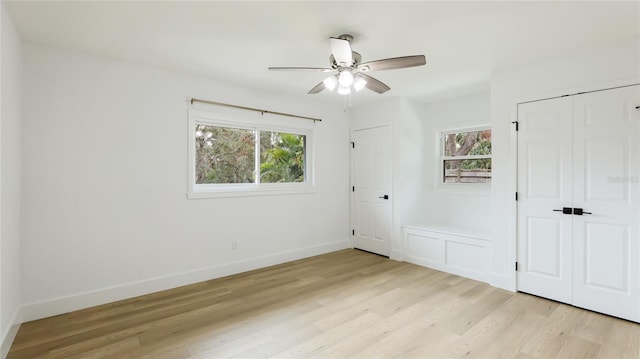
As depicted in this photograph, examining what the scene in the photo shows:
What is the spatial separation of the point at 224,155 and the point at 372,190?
2.43 m

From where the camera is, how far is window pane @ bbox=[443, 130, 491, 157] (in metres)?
4.47

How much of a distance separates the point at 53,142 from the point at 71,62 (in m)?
0.79

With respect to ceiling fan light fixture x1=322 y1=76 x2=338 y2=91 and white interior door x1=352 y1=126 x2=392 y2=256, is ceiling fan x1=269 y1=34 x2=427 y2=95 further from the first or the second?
white interior door x1=352 y1=126 x2=392 y2=256

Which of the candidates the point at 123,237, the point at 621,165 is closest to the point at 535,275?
the point at 621,165

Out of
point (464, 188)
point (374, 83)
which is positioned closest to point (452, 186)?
point (464, 188)

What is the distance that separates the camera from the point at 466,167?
4.66 meters

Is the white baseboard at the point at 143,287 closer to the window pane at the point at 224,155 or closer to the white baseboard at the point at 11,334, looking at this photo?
the white baseboard at the point at 11,334

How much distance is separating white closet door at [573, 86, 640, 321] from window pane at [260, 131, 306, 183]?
341 centimetres

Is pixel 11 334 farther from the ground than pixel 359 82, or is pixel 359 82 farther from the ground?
pixel 359 82

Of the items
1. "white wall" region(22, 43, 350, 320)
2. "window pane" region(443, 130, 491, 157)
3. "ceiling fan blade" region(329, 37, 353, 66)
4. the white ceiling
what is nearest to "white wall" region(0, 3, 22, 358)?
"white wall" region(22, 43, 350, 320)

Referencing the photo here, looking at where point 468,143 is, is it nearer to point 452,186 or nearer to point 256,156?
point 452,186

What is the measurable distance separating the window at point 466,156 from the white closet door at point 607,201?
1.47 metres

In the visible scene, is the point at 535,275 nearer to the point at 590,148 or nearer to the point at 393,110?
the point at 590,148

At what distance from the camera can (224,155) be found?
4066mm
